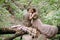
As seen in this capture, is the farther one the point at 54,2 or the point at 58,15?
the point at 54,2

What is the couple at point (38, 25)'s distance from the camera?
147 centimetres

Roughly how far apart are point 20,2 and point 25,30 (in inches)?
47.8

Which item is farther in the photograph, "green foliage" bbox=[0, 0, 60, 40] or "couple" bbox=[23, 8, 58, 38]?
"green foliage" bbox=[0, 0, 60, 40]

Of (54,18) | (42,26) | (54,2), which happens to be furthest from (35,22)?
(54,2)

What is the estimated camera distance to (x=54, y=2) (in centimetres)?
231

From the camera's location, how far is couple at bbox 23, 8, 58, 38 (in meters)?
1.47

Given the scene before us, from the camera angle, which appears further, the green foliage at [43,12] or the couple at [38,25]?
the green foliage at [43,12]

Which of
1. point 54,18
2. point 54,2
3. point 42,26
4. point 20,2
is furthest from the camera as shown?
point 20,2

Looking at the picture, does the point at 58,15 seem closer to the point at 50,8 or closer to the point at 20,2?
the point at 50,8

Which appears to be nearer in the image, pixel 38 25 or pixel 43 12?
pixel 38 25

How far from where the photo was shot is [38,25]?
1495mm

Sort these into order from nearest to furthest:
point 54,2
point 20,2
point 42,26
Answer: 1. point 42,26
2. point 54,2
3. point 20,2

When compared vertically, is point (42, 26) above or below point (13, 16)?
above

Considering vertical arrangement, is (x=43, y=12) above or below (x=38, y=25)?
below
